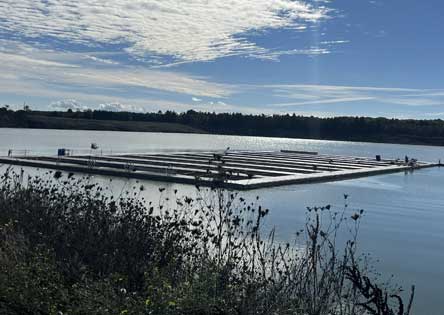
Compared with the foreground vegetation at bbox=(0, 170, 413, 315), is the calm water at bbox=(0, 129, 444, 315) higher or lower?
lower

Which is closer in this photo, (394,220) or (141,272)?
(141,272)

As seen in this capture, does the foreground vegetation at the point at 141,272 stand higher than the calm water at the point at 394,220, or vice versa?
the foreground vegetation at the point at 141,272

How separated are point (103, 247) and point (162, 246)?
811 millimetres

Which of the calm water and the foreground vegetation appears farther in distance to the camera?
the calm water

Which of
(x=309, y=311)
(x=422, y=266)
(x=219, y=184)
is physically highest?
(x=219, y=184)

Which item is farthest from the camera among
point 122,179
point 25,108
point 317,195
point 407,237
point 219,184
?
point 25,108

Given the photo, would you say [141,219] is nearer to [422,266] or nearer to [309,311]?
[309,311]

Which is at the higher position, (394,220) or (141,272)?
(141,272)

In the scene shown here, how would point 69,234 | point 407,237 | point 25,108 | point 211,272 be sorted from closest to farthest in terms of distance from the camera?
point 211,272, point 69,234, point 407,237, point 25,108

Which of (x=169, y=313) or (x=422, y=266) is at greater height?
(x=169, y=313)

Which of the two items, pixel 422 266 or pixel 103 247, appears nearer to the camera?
pixel 103 247

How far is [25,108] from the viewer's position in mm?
136500

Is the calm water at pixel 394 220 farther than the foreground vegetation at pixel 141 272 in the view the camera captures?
Yes

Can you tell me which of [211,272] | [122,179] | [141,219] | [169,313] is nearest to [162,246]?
[141,219]
